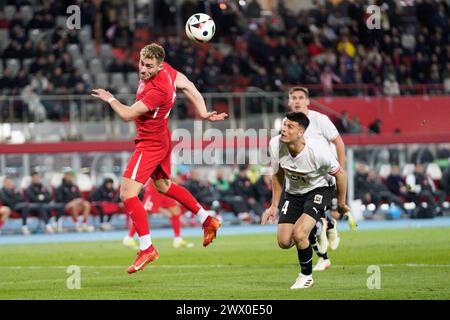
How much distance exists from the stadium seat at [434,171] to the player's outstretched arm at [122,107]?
18.4 metres

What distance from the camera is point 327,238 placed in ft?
50.1

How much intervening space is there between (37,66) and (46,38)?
5.56ft

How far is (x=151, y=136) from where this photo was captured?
13.4 meters

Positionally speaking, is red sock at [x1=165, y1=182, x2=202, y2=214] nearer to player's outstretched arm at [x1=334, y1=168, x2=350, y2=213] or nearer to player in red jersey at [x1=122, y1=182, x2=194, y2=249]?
player's outstretched arm at [x1=334, y1=168, x2=350, y2=213]

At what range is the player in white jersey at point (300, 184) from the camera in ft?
39.8

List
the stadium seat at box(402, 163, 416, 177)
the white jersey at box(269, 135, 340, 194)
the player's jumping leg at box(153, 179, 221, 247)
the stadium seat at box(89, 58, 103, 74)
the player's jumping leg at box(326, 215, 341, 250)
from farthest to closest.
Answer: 1. the stadium seat at box(89, 58, 103, 74)
2. the stadium seat at box(402, 163, 416, 177)
3. the player's jumping leg at box(326, 215, 341, 250)
4. the player's jumping leg at box(153, 179, 221, 247)
5. the white jersey at box(269, 135, 340, 194)

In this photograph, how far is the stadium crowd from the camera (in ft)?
103

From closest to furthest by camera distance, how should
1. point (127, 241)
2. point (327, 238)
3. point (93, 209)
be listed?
point (327, 238)
point (127, 241)
point (93, 209)

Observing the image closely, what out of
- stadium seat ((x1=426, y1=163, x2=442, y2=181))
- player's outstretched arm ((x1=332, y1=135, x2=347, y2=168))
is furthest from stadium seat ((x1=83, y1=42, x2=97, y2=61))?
player's outstretched arm ((x1=332, y1=135, x2=347, y2=168))

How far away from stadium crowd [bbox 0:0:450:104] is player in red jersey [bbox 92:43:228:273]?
16.4m

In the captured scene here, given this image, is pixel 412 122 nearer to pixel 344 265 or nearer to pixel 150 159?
pixel 344 265

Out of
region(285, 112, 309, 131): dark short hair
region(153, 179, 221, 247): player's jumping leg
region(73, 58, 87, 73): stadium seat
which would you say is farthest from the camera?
region(73, 58, 87, 73): stadium seat
